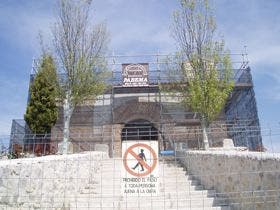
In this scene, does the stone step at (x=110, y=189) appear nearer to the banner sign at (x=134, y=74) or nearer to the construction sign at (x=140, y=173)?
the construction sign at (x=140, y=173)

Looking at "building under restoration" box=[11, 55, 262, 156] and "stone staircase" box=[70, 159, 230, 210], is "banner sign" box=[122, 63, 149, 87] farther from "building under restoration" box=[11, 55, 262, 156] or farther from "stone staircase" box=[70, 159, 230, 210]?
"stone staircase" box=[70, 159, 230, 210]

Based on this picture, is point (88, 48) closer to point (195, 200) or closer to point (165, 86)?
point (165, 86)

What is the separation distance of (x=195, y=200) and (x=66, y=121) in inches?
266

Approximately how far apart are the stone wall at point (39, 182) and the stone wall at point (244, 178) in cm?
359

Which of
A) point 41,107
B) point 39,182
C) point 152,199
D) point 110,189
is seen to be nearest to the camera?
point 39,182

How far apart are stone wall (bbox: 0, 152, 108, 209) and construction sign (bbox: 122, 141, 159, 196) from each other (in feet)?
7.13

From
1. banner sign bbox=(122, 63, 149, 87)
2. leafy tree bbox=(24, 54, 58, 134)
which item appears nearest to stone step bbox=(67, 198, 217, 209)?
leafy tree bbox=(24, 54, 58, 134)

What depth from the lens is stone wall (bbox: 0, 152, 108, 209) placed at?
21.1ft

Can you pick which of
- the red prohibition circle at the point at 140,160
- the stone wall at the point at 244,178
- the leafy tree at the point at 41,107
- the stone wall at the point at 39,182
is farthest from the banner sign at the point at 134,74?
the red prohibition circle at the point at 140,160

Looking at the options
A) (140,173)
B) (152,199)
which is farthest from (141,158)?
(152,199)

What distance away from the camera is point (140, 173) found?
5754 millimetres

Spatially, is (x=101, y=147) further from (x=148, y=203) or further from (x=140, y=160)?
(x=140, y=160)

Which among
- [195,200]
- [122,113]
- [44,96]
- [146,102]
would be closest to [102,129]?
[122,113]

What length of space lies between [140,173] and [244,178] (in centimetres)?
252
